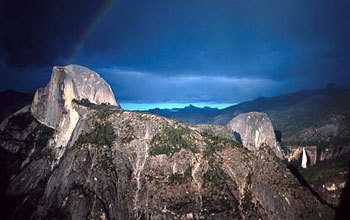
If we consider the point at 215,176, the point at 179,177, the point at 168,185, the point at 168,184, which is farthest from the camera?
the point at 215,176

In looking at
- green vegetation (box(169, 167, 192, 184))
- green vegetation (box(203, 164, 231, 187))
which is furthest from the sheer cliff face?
green vegetation (box(203, 164, 231, 187))

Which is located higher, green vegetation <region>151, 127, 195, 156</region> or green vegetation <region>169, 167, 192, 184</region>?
green vegetation <region>151, 127, 195, 156</region>

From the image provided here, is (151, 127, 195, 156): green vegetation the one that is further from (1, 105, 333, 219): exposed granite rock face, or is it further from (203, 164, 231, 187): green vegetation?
(203, 164, 231, 187): green vegetation

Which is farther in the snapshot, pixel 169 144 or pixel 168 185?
pixel 169 144

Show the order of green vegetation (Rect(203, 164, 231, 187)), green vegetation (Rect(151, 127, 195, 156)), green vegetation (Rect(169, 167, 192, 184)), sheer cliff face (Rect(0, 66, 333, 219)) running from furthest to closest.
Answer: green vegetation (Rect(151, 127, 195, 156))
green vegetation (Rect(169, 167, 192, 184))
green vegetation (Rect(203, 164, 231, 187))
sheer cliff face (Rect(0, 66, 333, 219))

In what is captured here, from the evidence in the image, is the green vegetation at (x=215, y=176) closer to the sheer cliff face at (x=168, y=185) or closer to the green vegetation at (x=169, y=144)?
the sheer cliff face at (x=168, y=185)

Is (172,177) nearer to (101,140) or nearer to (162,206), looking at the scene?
(162,206)

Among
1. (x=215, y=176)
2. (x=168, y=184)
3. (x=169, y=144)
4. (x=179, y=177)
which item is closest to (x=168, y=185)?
(x=168, y=184)

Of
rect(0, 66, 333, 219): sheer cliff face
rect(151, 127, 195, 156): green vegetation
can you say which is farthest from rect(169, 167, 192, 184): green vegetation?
rect(151, 127, 195, 156): green vegetation

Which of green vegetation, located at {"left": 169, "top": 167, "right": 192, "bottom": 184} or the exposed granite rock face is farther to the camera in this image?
green vegetation, located at {"left": 169, "top": 167, "right": 192, "bottom": 184}

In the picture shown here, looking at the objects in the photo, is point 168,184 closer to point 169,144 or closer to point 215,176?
point 215,176

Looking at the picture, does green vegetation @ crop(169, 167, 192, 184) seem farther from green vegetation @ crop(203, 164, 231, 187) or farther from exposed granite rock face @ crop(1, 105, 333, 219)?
green vegetation @ crop(203, 164, 231, 187)

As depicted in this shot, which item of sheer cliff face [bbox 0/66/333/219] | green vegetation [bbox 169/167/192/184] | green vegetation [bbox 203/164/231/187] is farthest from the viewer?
green vegetation [bbox 169/167/192/184]

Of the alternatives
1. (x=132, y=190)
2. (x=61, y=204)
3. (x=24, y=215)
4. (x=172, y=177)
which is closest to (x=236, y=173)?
(x=172, y=177)
